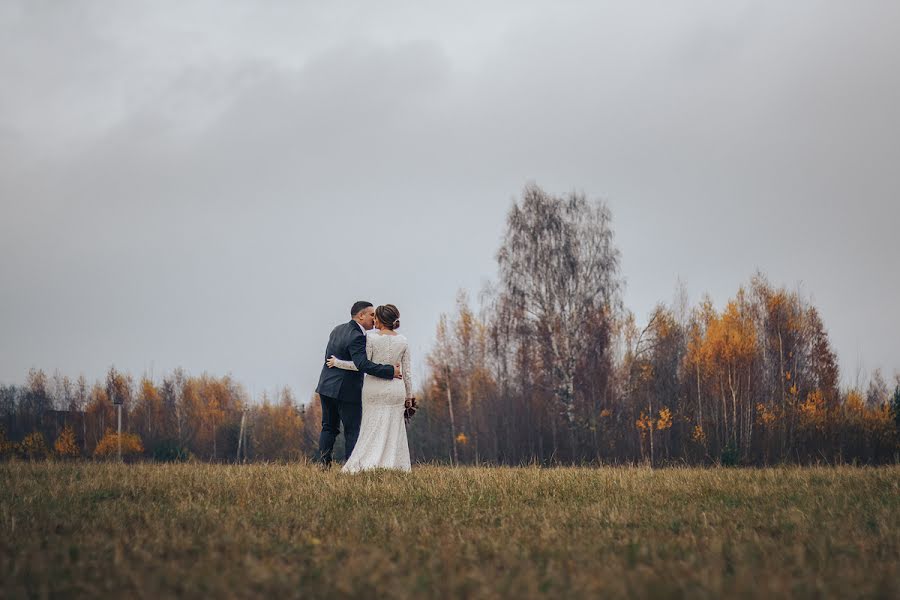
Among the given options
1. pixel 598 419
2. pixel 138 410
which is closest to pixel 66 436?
pixel 138 410

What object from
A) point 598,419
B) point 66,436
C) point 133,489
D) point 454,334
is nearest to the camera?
point 133,489

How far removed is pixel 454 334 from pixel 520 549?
4408cm

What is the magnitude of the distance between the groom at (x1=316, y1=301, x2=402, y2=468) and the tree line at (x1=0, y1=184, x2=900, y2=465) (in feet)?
48.6

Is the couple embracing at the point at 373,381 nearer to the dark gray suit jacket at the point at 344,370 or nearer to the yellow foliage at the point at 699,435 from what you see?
the dark gray suit jacket at the point at 344,370

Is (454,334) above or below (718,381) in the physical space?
above

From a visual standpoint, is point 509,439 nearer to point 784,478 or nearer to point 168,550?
point 784,478

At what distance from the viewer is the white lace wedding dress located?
10914mm

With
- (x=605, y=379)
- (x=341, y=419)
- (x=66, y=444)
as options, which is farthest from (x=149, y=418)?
(x=341, y=419)

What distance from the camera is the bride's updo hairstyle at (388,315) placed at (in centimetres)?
1119

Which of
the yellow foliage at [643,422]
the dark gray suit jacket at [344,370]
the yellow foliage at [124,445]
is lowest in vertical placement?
the yellow foliage at [124,445]

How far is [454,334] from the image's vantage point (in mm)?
49031

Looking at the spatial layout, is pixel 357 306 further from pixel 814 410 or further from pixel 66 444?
pixel 66 444

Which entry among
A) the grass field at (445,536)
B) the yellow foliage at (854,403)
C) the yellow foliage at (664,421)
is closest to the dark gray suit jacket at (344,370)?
the grass field at (445,536)

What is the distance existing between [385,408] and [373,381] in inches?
14.9
